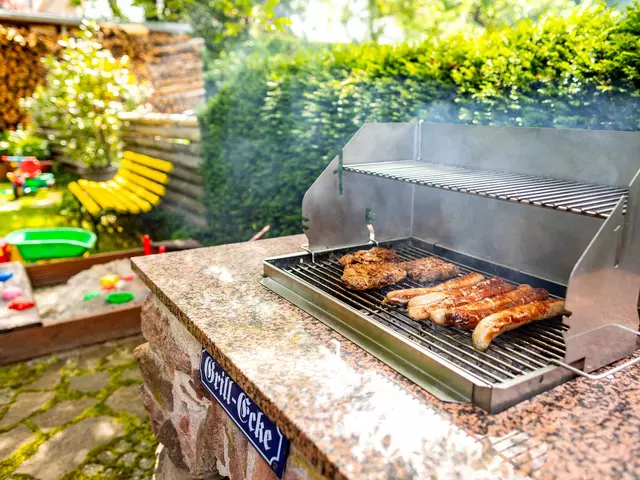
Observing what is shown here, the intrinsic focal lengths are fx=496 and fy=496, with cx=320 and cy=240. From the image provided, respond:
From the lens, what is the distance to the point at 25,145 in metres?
11.9

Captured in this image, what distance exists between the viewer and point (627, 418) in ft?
4.64

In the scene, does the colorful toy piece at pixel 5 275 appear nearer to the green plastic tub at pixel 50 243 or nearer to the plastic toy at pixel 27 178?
the green plastic tub at pixel 50 243

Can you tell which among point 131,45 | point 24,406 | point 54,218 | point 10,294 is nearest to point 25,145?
point 131,45

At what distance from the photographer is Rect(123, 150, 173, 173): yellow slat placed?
25.7 ft

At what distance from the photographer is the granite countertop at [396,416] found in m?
1.24

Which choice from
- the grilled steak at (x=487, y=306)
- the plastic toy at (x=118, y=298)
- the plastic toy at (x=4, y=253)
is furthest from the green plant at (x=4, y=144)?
the grilled steak at (x=487, y=306)

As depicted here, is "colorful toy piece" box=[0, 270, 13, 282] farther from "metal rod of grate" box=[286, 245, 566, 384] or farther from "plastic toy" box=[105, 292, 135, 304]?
"metal rod of grate" box=[286, 245, 566, 384]

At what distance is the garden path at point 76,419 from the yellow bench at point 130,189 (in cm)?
298

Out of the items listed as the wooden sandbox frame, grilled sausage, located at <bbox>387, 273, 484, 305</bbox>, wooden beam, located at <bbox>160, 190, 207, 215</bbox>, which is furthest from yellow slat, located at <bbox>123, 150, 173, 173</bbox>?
grilled sausage, located at <bbox>387, 273, 484, 305</bbox>

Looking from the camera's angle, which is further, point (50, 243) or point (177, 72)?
point (177, 72)

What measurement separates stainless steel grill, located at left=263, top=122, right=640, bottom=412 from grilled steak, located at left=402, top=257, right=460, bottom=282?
7cm

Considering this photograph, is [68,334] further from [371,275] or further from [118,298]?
[371,275]

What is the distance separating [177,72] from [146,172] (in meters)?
5.40

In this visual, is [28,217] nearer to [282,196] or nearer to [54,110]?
[54,110]
